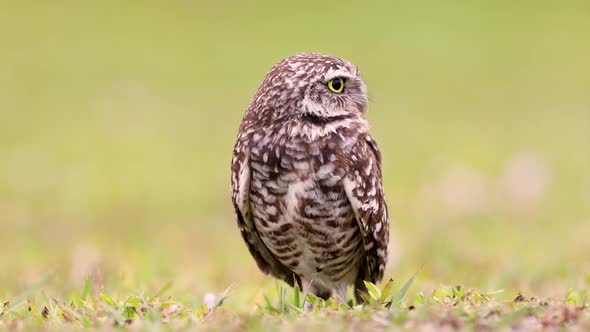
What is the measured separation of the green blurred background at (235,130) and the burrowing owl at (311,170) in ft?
2.61

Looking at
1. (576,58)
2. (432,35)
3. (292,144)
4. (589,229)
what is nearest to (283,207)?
(292,144)

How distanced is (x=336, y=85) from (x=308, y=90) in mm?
208

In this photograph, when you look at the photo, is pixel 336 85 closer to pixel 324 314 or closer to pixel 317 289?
pixel 317 289

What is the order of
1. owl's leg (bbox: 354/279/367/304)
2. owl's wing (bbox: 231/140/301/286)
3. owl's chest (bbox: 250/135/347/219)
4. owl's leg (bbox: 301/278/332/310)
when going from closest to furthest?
1. owl's chest (bbox: 250/135/347/219)
2. owl's wing (bbox: 231/140/301/286)
3. owl's leg (bbox: 301/278/332/310)
4. owl's leg (bbox: 354/279/367/304)

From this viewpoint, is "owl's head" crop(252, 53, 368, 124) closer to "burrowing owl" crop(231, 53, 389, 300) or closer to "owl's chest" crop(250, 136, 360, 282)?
"burrowing owl" crop(231, 53, 389, 300)

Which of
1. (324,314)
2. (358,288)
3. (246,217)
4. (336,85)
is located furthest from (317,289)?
(324,314)

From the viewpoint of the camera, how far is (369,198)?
5121mm

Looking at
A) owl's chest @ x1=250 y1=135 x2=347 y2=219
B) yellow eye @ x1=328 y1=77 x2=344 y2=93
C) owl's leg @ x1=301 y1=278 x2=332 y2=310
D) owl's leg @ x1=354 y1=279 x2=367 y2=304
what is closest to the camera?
owl's chest @ x1=250 y1=135 x2=347 y2=219

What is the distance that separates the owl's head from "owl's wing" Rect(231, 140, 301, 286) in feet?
0.93

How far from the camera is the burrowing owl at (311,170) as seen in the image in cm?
504

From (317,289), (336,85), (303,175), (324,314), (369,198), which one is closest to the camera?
(324,314)

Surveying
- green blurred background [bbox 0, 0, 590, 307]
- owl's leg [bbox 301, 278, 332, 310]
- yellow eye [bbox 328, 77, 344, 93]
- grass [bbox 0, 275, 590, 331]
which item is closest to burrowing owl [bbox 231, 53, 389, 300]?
yellow eye [bbox 328, 77, 344, 93]

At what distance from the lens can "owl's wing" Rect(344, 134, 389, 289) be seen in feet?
16.6

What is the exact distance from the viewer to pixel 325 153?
504 cm
